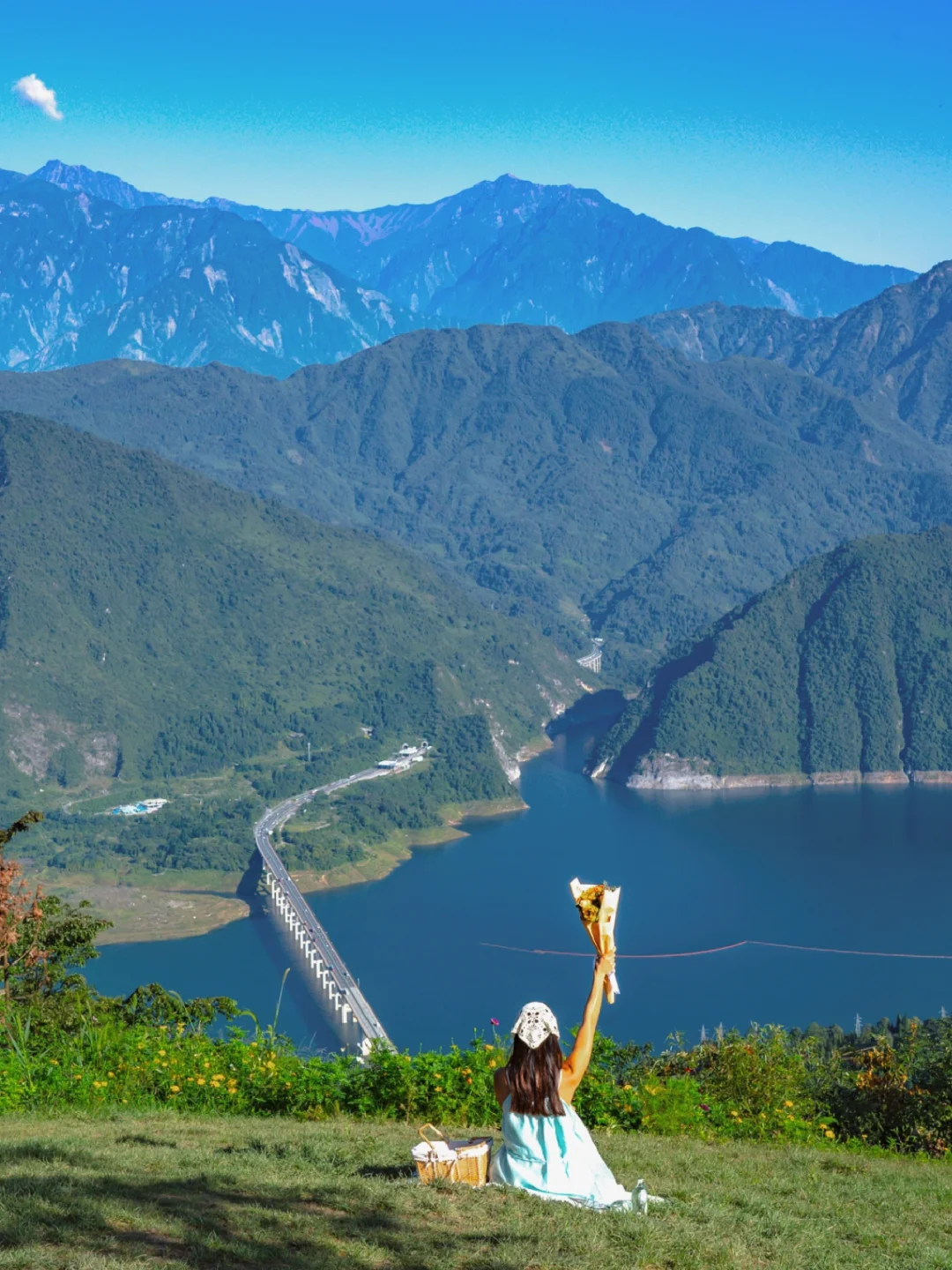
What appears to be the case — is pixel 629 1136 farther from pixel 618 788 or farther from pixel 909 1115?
pixel 618 788

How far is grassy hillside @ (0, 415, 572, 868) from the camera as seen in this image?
102 m

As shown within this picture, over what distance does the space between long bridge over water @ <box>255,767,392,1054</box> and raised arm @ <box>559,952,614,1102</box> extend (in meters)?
37.3

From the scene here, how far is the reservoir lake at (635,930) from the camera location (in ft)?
197

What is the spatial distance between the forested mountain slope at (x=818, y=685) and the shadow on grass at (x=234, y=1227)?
9902cm

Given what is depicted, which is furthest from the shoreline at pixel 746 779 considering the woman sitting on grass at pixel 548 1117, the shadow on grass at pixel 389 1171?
the woman sitting on grass at pixel 548 1117

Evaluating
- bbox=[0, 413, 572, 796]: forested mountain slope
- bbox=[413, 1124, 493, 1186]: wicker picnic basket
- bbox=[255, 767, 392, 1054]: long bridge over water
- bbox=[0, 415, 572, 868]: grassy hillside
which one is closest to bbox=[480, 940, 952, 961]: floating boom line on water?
bbox=[255, 767, 392, 1054]: long bridge over water

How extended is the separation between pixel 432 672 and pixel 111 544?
92.6 feet

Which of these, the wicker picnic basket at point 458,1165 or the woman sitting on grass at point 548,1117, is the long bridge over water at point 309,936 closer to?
the wicker picnic basket at point 458,1165

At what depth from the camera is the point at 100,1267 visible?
7.48 metres

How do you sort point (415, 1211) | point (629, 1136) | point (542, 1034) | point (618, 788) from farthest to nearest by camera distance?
1. point (618, 788)
2. point (629, 1136)
3. point (415, 1211)
4. point (542, 1034)

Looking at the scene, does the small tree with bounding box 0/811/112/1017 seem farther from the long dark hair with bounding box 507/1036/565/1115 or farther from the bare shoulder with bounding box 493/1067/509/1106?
the long dark hair with bounding box 507/1036/565/1115

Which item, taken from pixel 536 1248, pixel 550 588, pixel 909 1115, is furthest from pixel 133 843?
pixel 550 588

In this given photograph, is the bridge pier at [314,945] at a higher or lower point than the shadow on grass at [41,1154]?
lower

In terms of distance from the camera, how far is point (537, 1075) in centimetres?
808
